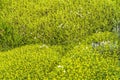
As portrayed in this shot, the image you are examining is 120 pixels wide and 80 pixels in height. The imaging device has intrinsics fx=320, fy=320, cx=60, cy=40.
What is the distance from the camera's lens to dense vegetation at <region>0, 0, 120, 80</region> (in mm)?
8297

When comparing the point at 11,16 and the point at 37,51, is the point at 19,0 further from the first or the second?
the point at 37,51

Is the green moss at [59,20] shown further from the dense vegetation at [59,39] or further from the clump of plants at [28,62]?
the clump of plants at [28,62]

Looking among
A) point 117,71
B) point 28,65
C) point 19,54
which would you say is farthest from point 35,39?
point 117,71

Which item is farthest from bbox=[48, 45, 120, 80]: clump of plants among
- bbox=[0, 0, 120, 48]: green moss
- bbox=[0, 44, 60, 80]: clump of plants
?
bbox=[0, 0, 120, 48]: green moss

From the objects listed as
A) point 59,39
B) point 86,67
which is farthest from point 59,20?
point 86,67

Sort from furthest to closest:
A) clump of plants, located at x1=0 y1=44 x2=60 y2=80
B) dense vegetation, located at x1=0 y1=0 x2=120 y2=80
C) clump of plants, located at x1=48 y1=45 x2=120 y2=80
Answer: clump of plants, located at x1=0 y1=44 x2=60 y2=80, dense vegetation, located at x1=0 y1=0 x2=120 y2=80, clump of plants, located at x1=48 y1=45 x2=120 y2=80

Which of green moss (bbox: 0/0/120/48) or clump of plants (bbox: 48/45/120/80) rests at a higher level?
green moss (bbox: 0/0/120/48)

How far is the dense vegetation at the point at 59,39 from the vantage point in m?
8.30

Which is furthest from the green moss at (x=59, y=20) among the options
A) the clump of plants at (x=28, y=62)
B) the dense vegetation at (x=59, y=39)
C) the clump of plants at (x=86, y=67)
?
the clump of plants at (x=86, y=67)

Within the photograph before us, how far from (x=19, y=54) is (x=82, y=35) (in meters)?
2.26

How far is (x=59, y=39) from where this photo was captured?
10.5m

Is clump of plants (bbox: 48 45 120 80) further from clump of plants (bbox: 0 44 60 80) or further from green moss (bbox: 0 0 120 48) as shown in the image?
green moss (bbox: 0 0 120 48)

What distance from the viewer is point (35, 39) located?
34.9ft

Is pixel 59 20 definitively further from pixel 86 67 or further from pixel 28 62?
pixel 86 67
